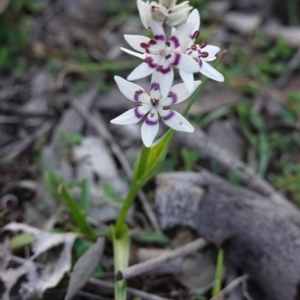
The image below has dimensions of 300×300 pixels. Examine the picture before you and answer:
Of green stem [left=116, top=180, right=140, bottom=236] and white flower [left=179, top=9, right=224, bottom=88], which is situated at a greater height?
white flower [left=179, top=9, right=224, bottom=88]

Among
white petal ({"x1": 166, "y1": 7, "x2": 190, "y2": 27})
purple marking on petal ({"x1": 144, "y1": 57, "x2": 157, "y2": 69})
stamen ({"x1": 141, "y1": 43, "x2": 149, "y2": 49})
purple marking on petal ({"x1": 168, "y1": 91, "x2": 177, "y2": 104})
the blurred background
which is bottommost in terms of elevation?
the blurred background

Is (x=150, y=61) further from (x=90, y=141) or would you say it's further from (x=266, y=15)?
(x=266, y=15)

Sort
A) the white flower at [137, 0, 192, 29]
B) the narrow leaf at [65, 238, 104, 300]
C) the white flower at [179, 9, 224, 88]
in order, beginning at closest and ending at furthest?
the white flower at [137, 0, 192, 29] → the white flower at [179, 9, 224, 88] → the narrow leaf at [65, 238, 104, 300]

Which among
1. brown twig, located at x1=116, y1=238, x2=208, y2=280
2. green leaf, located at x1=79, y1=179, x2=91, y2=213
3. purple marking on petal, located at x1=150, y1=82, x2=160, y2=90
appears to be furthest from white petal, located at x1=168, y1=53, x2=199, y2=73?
green leaf, located at x1=79, y1=179, x2=91, y2=213

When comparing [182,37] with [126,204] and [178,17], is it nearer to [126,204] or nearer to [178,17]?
[178,17]

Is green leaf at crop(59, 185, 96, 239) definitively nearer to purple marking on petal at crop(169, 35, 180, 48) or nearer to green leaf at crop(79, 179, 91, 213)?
green leaf at crop(79, 179, 91, 213)

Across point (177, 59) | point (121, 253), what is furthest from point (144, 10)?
point (121, 253)

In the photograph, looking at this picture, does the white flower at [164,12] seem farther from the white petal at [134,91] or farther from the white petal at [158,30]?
the white petal at [134,91]
